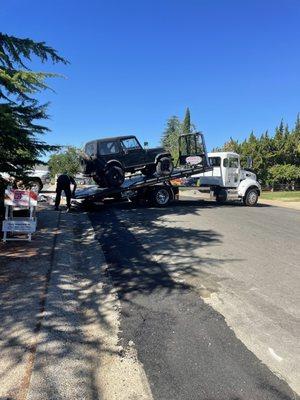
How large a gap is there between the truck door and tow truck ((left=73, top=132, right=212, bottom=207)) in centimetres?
165

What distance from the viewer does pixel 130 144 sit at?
18047 millimetres

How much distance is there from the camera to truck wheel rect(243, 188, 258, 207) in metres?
21.9

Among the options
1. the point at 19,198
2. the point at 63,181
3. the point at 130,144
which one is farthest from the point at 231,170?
the point at 19,198

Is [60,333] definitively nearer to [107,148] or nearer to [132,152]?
[107,148]

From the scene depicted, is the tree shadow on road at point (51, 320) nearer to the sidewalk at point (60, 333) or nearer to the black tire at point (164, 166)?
the sidewalk at point (60, 333)

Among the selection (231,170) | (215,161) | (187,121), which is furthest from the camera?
(187,121)

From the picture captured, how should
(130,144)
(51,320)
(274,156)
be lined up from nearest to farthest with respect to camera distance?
(51,320) < (130,144) < (274,156)

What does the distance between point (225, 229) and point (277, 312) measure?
Result: 6687mm

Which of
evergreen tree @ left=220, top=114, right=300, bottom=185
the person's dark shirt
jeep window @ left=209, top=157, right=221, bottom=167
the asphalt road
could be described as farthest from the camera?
evergreen tree @ left=220, top=114, right=300, bottom=185

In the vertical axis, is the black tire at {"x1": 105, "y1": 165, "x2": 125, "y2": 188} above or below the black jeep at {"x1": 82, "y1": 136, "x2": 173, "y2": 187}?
below

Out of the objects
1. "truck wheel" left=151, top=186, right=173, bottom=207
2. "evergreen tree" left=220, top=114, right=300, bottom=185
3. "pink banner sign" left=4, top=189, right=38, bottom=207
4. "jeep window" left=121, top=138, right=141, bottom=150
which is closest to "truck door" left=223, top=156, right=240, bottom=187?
"truck wheel" left=151, top=186, right=173, bottom=207

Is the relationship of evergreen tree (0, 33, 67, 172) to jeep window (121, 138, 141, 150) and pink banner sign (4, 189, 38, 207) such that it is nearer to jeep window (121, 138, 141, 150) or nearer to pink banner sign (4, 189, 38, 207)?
pink banner sign (4, 189, 38, 207)

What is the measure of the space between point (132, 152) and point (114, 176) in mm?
1367

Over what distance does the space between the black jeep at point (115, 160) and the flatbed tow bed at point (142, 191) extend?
0.32 m
